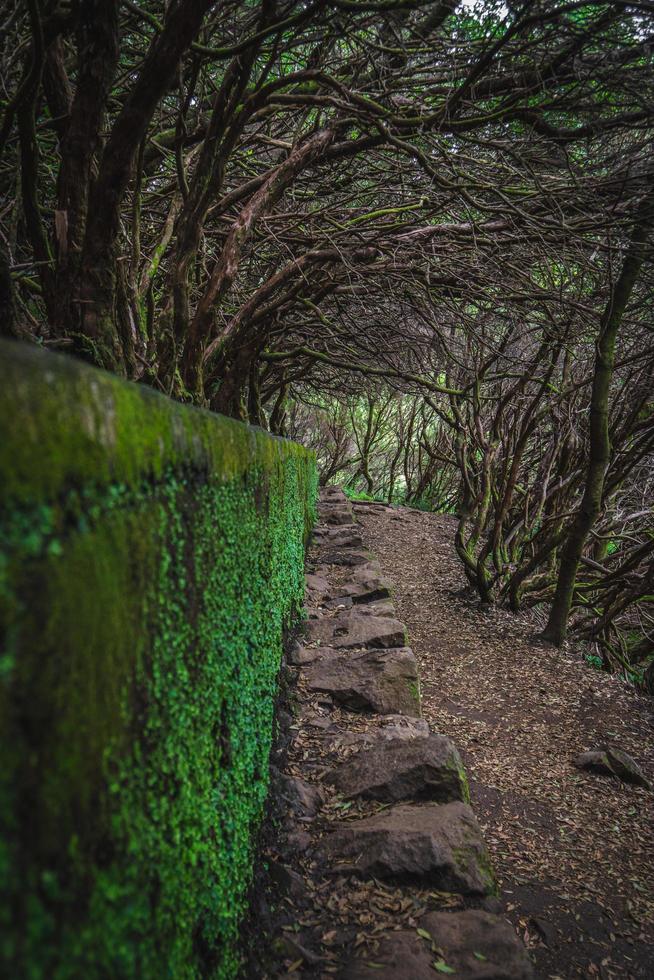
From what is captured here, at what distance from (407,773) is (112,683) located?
246 centimetres

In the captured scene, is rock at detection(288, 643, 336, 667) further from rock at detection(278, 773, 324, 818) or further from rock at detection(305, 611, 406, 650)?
rock at detection(278, 773, 324, 818)

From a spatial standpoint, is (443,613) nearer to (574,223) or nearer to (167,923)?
(574,223)

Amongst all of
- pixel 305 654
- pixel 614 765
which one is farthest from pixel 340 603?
pixel 614 765

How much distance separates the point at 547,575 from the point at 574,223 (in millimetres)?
5108

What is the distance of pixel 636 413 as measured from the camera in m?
6.95

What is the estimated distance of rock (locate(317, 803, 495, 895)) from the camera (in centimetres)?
238

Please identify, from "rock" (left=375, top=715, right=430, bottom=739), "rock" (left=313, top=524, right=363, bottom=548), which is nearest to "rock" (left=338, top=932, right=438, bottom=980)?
"rock" (left=375, top=715, right=430, bottom=739)

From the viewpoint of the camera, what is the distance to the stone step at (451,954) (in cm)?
190

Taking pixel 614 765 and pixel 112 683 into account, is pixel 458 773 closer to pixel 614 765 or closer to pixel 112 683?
pixel 614 765

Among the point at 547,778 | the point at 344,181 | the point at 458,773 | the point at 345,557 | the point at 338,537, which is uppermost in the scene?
the point at 344,181

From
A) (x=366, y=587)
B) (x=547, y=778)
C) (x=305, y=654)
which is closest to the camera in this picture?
(x=547, y=778)

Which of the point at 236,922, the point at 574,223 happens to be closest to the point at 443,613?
the point at 574,223

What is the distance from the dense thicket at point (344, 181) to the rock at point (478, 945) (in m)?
3.06

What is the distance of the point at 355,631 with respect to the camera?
5094 mm
